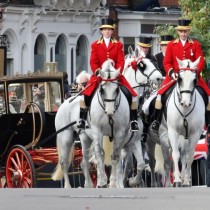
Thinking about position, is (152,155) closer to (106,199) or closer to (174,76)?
(174,76)

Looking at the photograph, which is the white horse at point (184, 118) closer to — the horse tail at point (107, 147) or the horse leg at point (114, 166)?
the horse leg at point (114, 166)

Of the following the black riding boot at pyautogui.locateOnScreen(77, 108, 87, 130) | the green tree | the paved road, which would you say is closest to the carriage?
the black riding boot at pyautogui.locateOnScreen(77, 108, 87, 130)

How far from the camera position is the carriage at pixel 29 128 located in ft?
85.9

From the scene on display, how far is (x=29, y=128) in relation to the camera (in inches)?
1069

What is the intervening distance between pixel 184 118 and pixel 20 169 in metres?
3.01

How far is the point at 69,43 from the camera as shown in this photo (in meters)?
53.3

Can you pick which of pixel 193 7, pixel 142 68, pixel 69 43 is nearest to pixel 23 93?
pixel 142 68

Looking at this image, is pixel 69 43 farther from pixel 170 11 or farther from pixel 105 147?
pixel 105 147

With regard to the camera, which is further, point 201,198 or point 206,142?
point 206,142

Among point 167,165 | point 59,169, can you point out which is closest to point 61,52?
point 59,169

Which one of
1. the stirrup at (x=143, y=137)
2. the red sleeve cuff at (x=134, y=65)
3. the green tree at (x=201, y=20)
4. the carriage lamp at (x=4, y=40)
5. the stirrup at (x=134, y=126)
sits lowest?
the stirrup at (x=143, y=137)

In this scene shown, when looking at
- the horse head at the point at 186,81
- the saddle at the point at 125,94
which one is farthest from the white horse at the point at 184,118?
the saddle at the point at 125,94

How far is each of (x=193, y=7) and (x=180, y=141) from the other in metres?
17.1

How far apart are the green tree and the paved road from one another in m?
16.8
